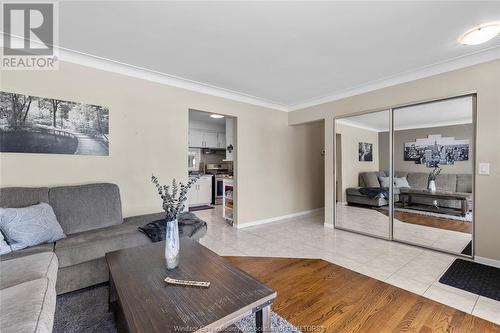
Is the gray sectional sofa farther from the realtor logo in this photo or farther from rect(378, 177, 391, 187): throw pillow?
A: rect(378, 177, 391, 187): throw pillow

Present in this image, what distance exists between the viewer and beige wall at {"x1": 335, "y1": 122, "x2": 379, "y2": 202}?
3617 millimetres

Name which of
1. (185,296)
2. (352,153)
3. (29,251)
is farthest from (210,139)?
(185,296)

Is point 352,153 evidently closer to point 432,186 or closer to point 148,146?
point 432,186

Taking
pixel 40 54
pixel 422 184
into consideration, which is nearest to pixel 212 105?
pixel 40 54

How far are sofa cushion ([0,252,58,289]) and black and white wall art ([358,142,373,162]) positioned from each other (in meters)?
4.01

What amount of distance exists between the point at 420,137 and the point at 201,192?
196 inches

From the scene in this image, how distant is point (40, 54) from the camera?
2432 millimetres

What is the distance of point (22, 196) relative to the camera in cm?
209

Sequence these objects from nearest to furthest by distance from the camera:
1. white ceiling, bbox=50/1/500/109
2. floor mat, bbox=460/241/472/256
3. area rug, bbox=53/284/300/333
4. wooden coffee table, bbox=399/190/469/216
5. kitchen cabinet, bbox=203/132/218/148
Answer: area rug, bbox=53/284/300/333
white ceiling, bbox=50/1/500/109
floor mat, bbox=460/241/472/256
wooden coffee table, bbox=399/190/469/216
kitchen cabinet, bbox=203/132/218/148

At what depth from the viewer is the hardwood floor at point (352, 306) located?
162 cm

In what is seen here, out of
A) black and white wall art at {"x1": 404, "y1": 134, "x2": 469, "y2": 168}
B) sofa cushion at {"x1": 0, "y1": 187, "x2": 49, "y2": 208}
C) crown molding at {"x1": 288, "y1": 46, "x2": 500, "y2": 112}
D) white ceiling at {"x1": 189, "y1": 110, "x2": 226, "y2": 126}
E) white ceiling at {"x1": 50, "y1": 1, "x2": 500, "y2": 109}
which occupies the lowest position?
sofa cushion at {"x1": 0, "y1": 187, "x2": 49, "y2": 208}

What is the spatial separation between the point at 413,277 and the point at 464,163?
1633 millimetres

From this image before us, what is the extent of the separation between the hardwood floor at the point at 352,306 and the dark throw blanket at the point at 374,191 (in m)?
1.66

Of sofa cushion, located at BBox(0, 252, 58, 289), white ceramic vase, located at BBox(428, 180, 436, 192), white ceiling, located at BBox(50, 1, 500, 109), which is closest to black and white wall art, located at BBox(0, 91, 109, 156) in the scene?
white ceiling, located at BBox(50, 1, 500, 109)
